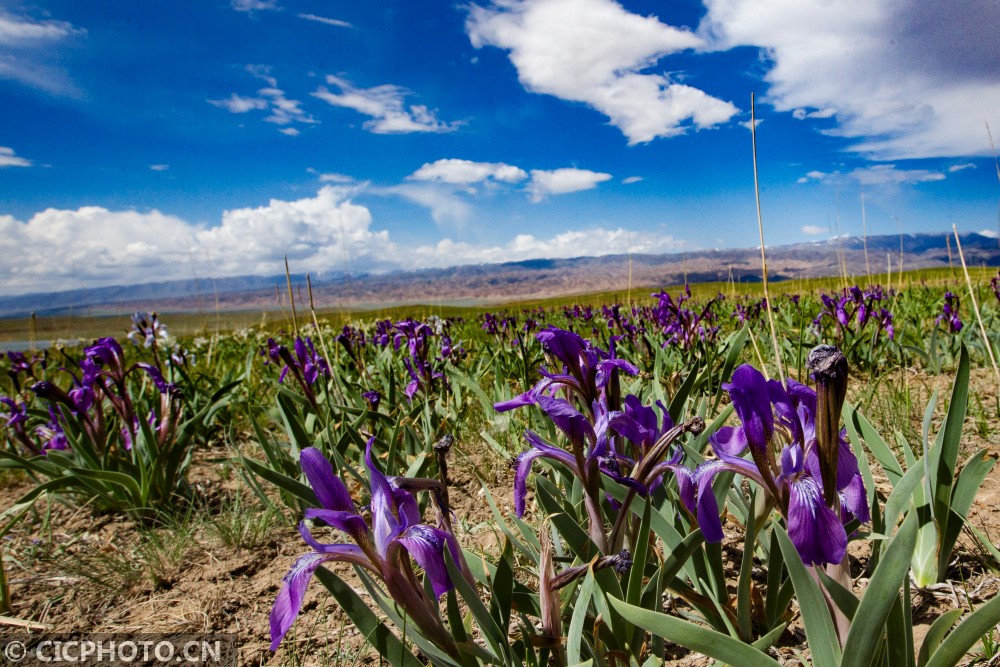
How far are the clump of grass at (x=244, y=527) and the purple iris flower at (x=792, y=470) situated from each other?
2528 millimetres

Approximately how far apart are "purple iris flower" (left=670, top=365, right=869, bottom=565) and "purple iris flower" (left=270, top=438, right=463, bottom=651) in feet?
1.96

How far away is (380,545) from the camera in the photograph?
120cm

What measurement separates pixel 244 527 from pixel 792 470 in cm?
291

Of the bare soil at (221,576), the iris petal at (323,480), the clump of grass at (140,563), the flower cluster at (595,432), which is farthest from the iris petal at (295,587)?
the clump of grass at (140,563)

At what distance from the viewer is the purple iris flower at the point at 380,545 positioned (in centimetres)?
110

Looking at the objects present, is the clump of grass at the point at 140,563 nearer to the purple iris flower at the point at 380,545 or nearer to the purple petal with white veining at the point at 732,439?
the purple iris flower at the point at 380,545

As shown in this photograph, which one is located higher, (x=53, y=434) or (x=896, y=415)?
(x=53, y=434)

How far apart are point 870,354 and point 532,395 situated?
15.6ft

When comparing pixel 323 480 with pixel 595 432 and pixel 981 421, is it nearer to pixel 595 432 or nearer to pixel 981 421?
pixel 595 432

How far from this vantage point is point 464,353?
549 centimetres

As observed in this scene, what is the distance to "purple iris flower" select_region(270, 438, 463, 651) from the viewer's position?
110cm

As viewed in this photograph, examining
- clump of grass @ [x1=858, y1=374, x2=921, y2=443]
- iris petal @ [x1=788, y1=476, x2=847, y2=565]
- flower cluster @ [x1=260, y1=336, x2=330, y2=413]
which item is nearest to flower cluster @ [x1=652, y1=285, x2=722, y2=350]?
clump of grass @ [x1=858, y1=374, x2=921, y2=443]

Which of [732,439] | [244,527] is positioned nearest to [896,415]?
[732,439]

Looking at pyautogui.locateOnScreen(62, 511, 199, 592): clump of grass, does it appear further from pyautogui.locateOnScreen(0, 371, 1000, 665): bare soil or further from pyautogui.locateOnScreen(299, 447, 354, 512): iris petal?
pyautogui.locateOnScreen(299, 447, 354, 512): iris petal
